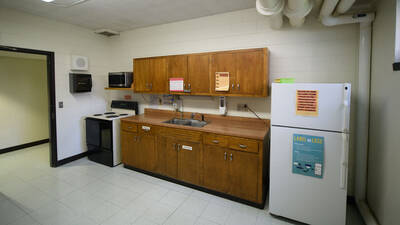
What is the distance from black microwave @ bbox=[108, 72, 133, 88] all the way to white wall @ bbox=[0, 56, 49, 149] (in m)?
2.38

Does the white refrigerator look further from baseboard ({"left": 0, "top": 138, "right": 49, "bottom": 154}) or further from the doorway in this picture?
baseboard ({"left": 0, "top": 138, "right": 49, "bottom": 154})

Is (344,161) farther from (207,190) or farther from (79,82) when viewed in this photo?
(79,82)

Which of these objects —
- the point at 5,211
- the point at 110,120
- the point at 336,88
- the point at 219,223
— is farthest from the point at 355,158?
the point at 5,211

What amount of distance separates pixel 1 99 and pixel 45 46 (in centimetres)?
207

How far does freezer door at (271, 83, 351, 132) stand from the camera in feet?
6.26

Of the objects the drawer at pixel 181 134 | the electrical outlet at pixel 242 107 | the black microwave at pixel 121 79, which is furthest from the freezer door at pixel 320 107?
the black microwave at pixel 121 79

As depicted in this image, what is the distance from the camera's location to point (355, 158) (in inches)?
98.6

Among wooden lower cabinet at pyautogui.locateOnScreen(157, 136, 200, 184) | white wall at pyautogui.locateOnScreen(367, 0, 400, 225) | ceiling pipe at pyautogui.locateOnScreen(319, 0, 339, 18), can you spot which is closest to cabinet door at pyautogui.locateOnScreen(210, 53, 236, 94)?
wooden lower cabinet at pyautogui.locateOnScreen(157, 136, 200, 184)

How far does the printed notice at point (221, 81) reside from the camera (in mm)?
2900

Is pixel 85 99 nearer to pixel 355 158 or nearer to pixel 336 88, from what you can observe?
pixel 336 88

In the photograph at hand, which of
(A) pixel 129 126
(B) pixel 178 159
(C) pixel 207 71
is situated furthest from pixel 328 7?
(A) pixel 129 126

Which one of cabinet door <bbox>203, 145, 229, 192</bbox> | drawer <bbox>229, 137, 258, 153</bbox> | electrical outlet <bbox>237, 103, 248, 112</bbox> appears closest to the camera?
drawer <bbox>229, 137, 258, 153</bbox>

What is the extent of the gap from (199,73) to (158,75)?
789mm

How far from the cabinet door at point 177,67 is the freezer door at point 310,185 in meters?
1.65
